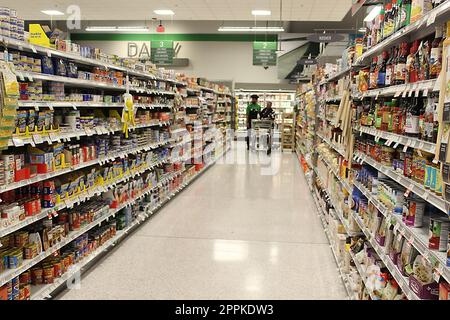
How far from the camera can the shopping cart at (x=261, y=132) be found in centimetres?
1563

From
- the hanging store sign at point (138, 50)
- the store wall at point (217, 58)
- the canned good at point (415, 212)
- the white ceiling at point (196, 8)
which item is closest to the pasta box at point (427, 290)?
the canned good at point (415, 212)

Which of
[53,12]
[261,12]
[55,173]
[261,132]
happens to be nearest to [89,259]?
[55,173]

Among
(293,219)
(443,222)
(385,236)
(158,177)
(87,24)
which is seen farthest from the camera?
(87,24)

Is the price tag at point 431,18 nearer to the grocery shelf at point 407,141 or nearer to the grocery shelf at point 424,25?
the grocery shelf at point 424,25

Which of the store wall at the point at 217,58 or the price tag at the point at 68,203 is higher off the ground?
the store wall at the point at 217,58

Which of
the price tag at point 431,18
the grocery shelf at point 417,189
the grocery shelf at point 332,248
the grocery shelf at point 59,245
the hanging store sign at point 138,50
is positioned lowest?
the grocery shelf at point 332,248

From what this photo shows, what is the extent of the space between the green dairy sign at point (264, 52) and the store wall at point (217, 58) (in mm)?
5394

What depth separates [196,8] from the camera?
11.8 m

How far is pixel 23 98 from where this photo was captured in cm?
321

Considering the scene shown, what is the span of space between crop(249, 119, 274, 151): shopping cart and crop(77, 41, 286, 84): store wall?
16.3 feet

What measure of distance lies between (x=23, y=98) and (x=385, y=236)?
2794 mm

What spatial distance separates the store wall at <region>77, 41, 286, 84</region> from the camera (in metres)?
20.2
